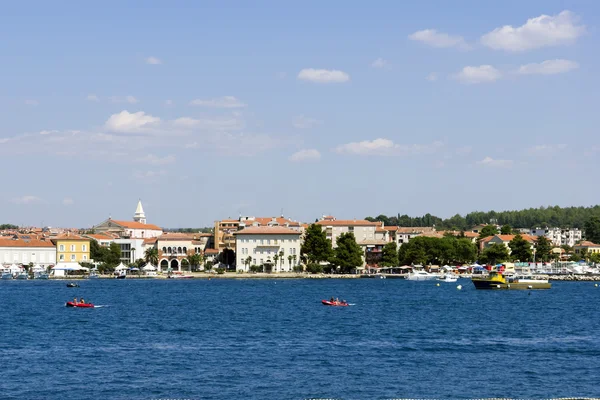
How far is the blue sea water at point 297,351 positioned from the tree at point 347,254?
204 ft

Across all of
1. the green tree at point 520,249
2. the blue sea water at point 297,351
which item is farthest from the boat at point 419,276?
the blue sea water at point 297,351

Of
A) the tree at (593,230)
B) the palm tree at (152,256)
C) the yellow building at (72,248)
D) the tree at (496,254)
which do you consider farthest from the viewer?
the tree at (593,230)

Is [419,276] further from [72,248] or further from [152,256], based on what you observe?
[72,248]

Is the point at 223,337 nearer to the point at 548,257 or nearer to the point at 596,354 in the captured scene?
the point at 596,354

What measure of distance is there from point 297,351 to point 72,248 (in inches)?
4226

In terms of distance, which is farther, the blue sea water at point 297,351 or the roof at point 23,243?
the roof at point 23,243

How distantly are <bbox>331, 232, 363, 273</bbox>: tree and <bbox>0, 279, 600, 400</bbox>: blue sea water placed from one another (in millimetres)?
62046

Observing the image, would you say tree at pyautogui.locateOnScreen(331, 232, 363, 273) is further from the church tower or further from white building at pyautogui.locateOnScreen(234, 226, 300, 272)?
the church tower

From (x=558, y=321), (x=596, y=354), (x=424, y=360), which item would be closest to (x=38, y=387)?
(x=424, y=360)

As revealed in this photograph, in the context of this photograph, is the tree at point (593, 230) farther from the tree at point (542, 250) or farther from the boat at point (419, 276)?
the boat at point (419, 276)

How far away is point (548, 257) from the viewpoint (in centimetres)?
15675

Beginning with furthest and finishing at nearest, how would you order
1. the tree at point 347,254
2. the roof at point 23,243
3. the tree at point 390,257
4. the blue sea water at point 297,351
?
the roof at point 23,243
the tree at point 390,257
the tree at point 347,254
the blue sea water at point 297,351

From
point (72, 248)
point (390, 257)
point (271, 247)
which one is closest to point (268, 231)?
point (271, 247)

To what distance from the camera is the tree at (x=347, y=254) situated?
416 feet
